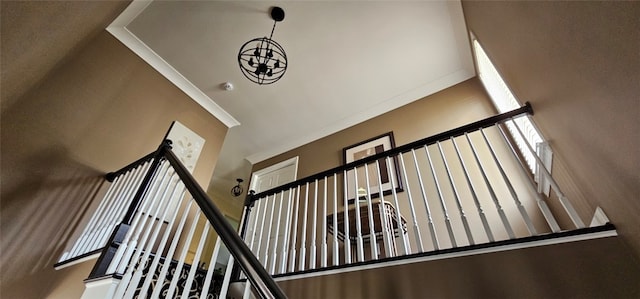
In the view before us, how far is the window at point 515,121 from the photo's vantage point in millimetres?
1924

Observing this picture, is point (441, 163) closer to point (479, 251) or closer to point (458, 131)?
point (458, 131)

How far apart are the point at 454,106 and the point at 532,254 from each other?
277 cm

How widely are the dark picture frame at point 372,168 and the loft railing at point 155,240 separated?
6.76 feet

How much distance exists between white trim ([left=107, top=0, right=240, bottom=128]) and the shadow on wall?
67.0 inches

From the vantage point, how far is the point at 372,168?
3.72 metres

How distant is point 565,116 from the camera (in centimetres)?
148

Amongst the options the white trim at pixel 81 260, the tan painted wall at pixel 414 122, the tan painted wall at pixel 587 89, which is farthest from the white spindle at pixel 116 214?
the tan painted wall at pixel 587 89

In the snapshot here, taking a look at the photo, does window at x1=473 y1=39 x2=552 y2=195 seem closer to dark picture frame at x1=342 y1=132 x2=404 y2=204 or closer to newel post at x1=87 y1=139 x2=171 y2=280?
dark picture frame at x1=342 y1=132 x2=404 y2=204

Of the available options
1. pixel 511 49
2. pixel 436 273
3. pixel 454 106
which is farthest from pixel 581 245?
pixel 454 106

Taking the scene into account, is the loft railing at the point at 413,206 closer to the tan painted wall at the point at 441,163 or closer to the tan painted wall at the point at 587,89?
the tan painted wall at the point at 441,163

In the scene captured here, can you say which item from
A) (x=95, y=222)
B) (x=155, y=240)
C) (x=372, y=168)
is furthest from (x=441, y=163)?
(x=95, y=222)

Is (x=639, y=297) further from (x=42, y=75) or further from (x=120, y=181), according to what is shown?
(x=42, y=75)

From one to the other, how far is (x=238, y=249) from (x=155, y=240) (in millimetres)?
666

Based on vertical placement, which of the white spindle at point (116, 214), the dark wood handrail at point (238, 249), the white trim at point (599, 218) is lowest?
the dark wood handrail at point (238, 249)
